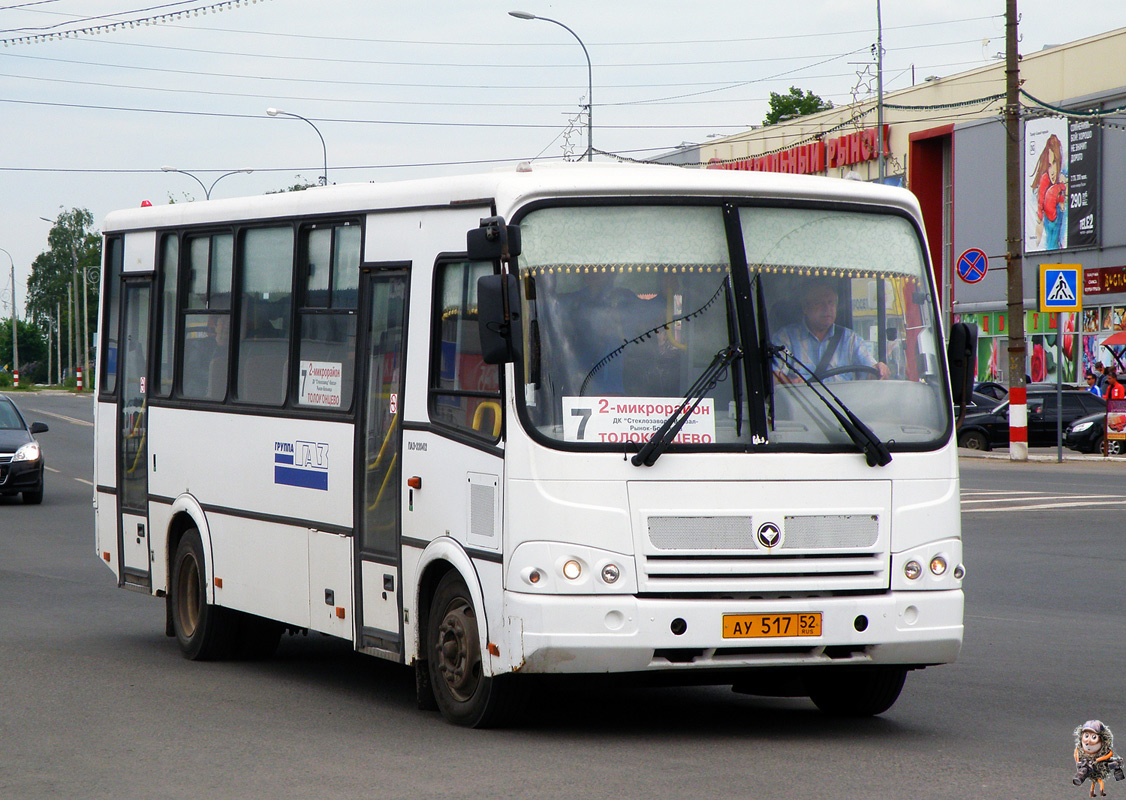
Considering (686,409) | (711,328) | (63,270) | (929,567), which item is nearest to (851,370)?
(711,328)

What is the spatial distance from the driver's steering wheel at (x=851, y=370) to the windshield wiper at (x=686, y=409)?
0.43m

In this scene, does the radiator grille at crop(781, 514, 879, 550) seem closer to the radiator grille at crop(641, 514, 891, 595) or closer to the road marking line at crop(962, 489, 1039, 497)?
the radiator grille at crop(641, 514, 891, 595)

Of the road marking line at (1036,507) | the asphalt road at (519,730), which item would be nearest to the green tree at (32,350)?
the road marking line at (1036,507)

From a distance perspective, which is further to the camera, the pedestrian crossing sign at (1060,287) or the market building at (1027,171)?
the market building at (1027,171)

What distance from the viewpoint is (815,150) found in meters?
63.1

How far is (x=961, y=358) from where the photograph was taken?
8.61 meters

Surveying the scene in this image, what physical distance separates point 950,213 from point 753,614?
51844 millimetres

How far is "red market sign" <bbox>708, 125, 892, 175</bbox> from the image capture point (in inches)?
2330

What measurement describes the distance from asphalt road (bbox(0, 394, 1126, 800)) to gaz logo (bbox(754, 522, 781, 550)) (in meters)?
0.90

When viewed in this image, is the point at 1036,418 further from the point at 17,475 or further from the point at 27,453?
the point at 17,475

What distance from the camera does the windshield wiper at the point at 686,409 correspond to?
755 cm

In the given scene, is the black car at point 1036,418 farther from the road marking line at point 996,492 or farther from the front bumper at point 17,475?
the front bumper at point 17,475

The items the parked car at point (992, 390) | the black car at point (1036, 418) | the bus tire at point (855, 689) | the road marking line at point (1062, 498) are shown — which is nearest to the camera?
the bus tire at point (855, 689)

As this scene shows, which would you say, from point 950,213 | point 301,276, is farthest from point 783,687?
point 950,213
